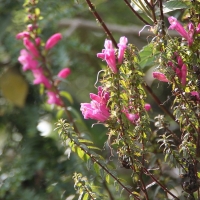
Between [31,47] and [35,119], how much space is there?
18.0 inches

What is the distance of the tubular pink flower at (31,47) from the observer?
71.6 inches

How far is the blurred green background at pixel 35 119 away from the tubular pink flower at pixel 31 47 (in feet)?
0.59

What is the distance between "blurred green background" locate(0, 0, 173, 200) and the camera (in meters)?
1.97

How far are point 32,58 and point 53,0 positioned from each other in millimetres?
653

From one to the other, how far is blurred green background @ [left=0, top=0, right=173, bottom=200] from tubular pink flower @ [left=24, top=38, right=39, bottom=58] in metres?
0.18

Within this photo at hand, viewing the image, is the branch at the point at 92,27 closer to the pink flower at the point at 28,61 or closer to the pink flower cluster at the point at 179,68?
the pink flower at the point at 28,61

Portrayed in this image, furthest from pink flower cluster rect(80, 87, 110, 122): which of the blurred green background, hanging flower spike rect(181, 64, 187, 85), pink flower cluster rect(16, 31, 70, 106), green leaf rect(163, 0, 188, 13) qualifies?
pink flower cluster rect(16, 31, 70, 106)

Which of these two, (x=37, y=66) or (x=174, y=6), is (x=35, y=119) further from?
(x=174, y=6)

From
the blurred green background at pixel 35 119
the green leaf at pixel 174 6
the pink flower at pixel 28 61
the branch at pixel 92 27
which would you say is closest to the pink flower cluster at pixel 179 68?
the green leaf at pixel 174 6

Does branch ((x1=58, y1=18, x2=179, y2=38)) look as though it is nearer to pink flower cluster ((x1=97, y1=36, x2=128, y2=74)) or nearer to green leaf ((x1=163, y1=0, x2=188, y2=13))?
green leaf ((x1=163, y1=0, x2=188, y2=13))

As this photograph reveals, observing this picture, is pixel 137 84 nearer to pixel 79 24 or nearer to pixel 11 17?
pixel 11 17

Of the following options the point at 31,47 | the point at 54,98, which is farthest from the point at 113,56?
the point at 54,98

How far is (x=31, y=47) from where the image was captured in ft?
6.15

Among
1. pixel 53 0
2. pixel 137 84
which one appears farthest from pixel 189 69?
pixel 53 0
